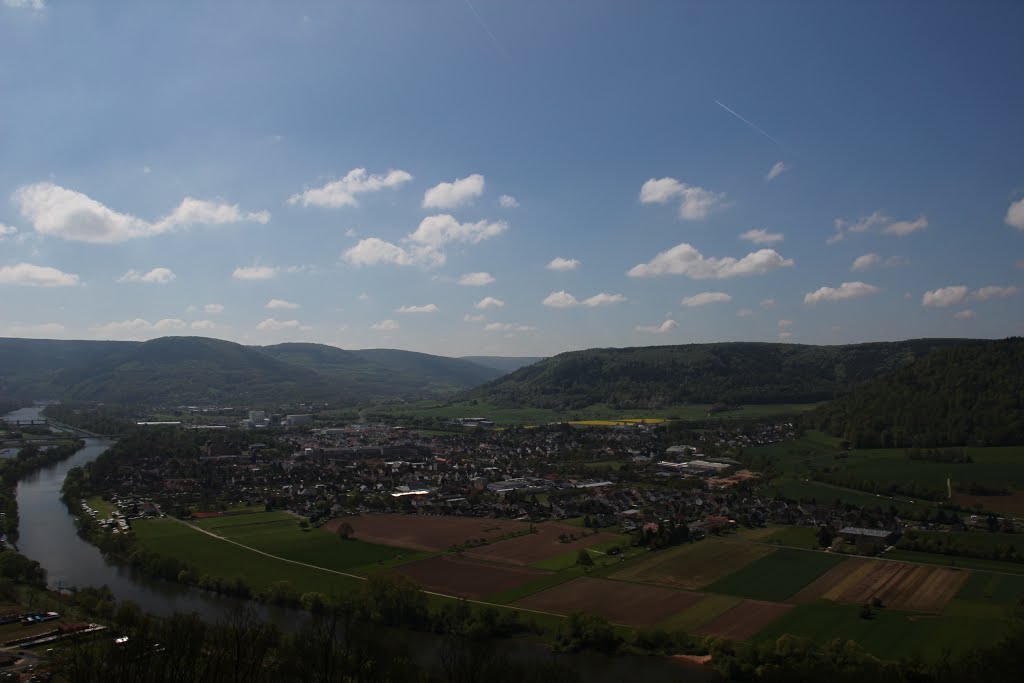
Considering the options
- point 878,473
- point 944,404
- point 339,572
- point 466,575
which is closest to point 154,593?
point 339,572

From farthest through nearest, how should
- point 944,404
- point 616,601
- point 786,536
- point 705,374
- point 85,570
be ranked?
1. point 705,374
2. point 944,404
3. point 786,536
4. point 85,570
5. point 616,601

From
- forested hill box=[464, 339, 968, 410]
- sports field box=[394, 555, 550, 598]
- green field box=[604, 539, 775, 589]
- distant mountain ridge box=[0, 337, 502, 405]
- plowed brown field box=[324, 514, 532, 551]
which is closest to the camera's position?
sports field box=[394, 555, 550, 598]

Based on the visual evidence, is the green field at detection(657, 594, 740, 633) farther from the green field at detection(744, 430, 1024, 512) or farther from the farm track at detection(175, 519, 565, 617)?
the green field at detection(744, 430, 1024, 512)

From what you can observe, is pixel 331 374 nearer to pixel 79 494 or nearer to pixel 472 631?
pixel 79 494

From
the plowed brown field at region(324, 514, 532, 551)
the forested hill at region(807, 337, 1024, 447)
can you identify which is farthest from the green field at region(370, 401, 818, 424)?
the plowed brown field at region(324, 514, 532, 551)

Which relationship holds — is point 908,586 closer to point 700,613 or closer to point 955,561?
point 955,561

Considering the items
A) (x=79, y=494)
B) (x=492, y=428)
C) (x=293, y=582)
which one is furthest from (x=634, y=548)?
(x=492, y=428)

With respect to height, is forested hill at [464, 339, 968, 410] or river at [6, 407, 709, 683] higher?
forested hill at [464, 339, 968, 410]
